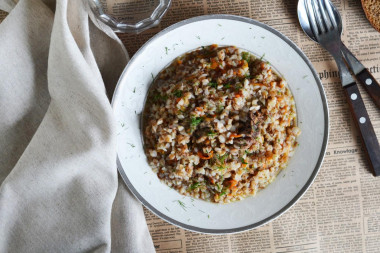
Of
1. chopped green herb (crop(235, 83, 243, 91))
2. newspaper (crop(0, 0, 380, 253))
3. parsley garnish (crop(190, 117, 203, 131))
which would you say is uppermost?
chopped green herb (crop(235, 83, 243, 91))

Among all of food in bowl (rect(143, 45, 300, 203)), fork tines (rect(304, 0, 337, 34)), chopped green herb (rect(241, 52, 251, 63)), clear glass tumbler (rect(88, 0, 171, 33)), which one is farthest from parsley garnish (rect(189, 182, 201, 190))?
fork tines (rect(304, 0, 337, 34))

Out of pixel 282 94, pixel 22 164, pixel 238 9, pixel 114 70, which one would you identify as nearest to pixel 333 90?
pixel 282 94

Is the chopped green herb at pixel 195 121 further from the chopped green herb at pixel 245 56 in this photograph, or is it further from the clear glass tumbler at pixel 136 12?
the clear glass tumbler at pixel 136 12

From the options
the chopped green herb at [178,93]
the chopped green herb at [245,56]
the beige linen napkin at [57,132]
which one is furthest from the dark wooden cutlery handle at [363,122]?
the beige linen napkin at [57,132]

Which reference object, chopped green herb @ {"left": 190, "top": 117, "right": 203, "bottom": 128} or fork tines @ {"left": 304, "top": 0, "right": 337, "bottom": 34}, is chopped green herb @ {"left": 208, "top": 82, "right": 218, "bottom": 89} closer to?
chopped green herb @ {"left": 190, "top": 117, "right": 203, "bottom": 128}

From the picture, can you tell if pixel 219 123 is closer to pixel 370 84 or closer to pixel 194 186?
pixel 194 186

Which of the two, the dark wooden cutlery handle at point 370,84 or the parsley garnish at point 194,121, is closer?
the parsley garnish at point 194,121
